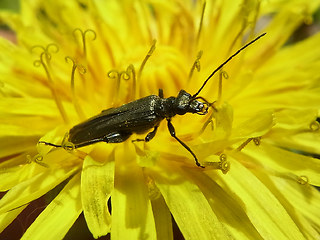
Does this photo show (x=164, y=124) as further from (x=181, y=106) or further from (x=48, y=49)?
(x=48, y=49)

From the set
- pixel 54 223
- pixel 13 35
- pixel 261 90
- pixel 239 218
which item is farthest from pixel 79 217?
pixel 13 35

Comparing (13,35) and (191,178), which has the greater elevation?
(13,35)

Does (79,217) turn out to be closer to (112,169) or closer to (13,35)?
(112,169)

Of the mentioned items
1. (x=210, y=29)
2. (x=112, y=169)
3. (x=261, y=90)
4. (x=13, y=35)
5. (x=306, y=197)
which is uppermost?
(x=13, y=35)

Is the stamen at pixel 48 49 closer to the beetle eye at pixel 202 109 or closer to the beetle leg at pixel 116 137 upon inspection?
the beetle leg at pixel 116 137

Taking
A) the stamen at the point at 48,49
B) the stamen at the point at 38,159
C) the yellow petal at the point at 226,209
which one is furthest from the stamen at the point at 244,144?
the stamen at the point at 48,49
